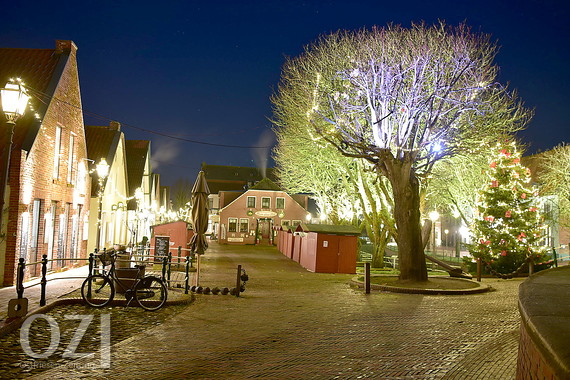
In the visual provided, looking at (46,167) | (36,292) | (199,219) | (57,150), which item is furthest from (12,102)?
(57,150)

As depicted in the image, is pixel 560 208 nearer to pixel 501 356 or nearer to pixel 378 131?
pixel 378 131

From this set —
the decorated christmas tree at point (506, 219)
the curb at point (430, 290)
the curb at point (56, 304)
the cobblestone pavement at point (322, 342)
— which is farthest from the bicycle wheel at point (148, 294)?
the decorated christmas tree at point (506, 219)

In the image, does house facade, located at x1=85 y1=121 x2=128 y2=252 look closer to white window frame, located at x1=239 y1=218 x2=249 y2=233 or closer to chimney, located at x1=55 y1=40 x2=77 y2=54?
chimney, located at x1=55 y1=40 x2=77 y2=54

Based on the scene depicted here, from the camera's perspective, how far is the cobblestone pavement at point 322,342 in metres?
7.52

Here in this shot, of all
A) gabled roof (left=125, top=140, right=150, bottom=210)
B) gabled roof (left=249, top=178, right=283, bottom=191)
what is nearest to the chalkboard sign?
gabled roof (left=125, top=140, right=150, bottom=210)

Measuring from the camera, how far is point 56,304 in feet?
42.3

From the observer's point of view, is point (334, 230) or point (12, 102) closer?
point (12, 102)

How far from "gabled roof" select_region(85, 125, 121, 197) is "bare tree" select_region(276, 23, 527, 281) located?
1248cm

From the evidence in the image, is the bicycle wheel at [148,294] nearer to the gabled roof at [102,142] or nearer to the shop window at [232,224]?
the gabled roof at [102,142]

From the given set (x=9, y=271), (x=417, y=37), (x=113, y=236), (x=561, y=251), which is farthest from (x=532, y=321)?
(x=561, y=251)

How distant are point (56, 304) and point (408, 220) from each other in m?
12.4

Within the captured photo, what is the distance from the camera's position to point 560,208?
36.8 meters

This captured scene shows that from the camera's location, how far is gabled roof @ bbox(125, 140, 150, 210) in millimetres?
41266

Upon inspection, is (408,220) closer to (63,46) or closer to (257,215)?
(63,46)
